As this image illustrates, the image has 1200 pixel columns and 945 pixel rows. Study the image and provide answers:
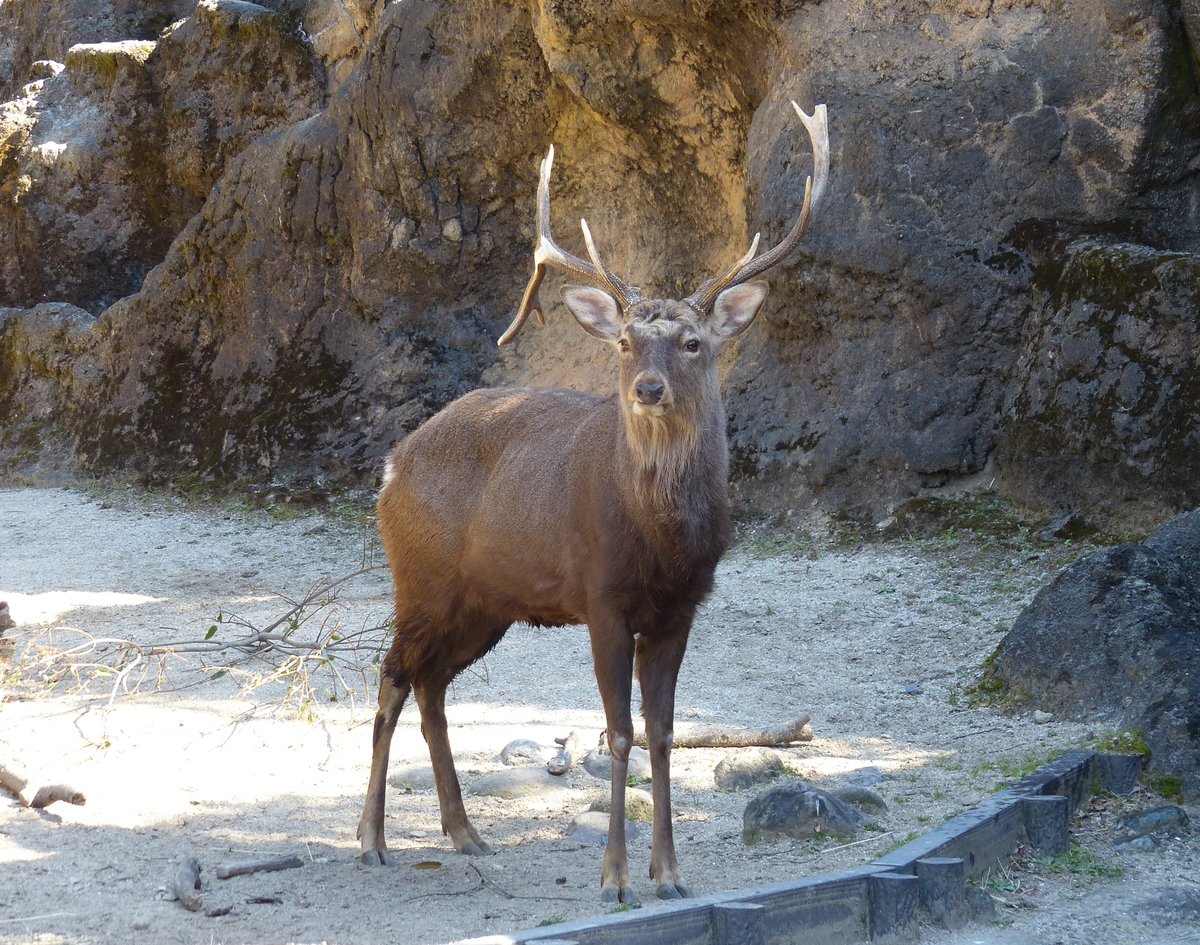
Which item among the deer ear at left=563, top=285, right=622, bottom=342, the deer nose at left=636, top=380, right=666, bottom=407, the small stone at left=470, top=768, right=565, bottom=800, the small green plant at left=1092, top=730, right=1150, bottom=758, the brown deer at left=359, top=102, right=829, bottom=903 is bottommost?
the small stone at left=470, top=768, right=565, bottom=800

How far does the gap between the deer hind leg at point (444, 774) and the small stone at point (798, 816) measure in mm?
1008

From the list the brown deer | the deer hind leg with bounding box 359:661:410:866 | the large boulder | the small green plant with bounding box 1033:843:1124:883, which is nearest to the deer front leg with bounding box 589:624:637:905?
the brown deer

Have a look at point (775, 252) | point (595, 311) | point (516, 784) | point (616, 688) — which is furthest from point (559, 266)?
point (516, 784)

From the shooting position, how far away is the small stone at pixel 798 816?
502 centimetres

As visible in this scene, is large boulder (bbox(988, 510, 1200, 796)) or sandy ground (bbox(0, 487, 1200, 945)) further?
large boulder (bbox(988, 510, 1200, 796))

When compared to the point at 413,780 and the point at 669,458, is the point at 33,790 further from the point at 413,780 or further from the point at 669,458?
the point at 669,458

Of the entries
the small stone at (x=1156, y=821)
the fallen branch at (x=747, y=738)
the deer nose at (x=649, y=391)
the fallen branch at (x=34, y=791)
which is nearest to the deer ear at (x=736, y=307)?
the deer nose at (x=649, y=391)

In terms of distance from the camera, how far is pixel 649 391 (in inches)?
190

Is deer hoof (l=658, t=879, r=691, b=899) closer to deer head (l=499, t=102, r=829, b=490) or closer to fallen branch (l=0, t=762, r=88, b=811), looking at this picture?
deer head (l=499, t=102, r=829, b=490)

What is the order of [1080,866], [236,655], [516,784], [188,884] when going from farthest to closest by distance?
1. [236,655]
2. [516,784]
3. [1080,866]
4. [188,884]

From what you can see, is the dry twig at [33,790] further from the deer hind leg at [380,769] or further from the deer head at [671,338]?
the deer head at [671,338]

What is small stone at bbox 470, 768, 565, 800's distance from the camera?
19.4 ft

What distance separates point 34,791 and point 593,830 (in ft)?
6.93

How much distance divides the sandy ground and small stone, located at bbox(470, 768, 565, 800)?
0.06 metres
